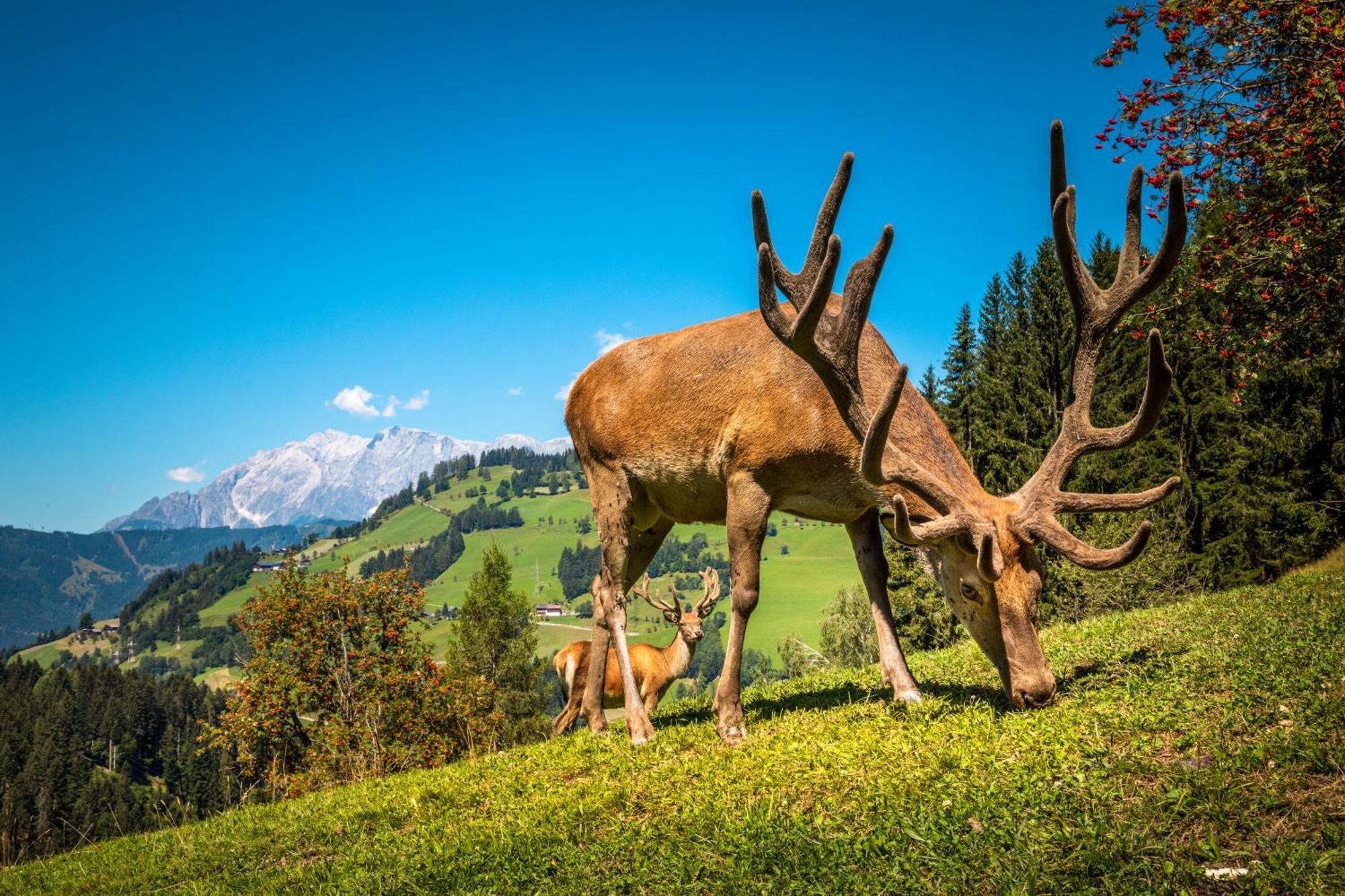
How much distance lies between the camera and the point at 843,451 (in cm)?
777

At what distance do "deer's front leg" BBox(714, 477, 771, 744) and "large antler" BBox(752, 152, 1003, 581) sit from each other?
1.25m

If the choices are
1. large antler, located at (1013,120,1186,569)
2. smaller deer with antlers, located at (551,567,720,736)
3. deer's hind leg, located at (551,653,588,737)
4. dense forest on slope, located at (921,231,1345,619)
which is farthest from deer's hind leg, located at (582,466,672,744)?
dense forest on slope, located at (921,231,1345,619)

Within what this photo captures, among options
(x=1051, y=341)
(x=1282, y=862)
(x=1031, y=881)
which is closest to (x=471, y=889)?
(x=1031, y=881)

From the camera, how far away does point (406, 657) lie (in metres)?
38.3

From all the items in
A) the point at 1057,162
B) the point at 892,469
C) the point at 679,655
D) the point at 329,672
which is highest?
the point at 1057,162

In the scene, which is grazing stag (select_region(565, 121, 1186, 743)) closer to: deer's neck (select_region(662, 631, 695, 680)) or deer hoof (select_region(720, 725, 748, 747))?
deer hoof (select_region(720, 725, 748, 747))

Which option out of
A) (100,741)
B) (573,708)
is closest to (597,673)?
(573,708)

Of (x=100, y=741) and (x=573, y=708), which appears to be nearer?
(x=573, y=708)

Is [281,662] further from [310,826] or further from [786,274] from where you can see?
[786,274]

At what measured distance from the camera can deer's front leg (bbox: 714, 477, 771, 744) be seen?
7.74 m

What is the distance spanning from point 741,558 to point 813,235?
10.5ft

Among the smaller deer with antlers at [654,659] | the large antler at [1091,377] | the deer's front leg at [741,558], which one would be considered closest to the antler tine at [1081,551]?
the large antler at [1091,377]

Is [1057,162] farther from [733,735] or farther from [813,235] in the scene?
[733,735]

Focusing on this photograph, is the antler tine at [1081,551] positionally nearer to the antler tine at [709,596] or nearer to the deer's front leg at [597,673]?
the deer's front leg at [597,673]
